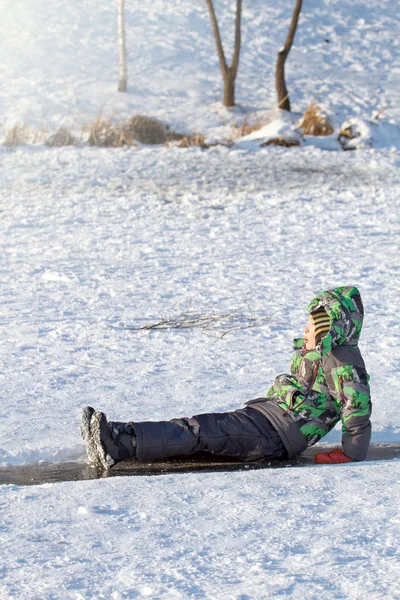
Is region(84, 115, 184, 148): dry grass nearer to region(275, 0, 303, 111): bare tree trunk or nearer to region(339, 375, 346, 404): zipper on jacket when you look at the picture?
region(275, 0, 303, 111): bare tree trunk

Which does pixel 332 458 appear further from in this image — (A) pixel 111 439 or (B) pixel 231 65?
(B) pixel 231 65

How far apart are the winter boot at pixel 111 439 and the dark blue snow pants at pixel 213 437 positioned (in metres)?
0.04

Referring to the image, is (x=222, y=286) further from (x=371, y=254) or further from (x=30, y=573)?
(x=30, y=573)

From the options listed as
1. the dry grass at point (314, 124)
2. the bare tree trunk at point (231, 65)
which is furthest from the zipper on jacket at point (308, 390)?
the bare tree trunk at point (231, 65)

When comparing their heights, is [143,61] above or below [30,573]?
above

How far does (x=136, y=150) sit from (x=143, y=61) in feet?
35.9

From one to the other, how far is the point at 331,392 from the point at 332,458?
0.30 meters

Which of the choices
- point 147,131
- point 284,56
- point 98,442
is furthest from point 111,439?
point 284,56

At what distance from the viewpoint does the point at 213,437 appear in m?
3.85

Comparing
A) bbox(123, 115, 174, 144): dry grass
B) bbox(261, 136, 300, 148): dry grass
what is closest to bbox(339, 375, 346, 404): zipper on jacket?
bbox(261, 136, 300, 148): dry grass

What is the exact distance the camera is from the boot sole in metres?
3.73

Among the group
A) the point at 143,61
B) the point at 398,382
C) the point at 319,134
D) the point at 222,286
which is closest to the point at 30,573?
the point at 398,382

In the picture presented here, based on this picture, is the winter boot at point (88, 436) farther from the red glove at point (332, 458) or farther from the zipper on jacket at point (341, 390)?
the zipper on jacket at point (341, 390)

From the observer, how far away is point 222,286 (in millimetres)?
6777
